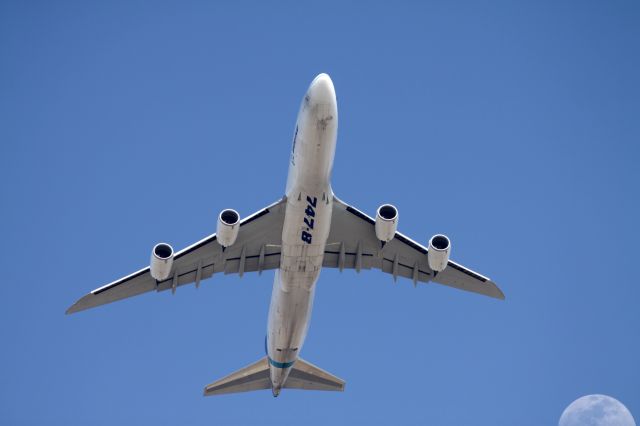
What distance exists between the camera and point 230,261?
3838 cm

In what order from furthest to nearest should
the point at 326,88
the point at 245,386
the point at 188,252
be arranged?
1. the point at 245,386
2. the point at 188,252
3. the point at 326,88

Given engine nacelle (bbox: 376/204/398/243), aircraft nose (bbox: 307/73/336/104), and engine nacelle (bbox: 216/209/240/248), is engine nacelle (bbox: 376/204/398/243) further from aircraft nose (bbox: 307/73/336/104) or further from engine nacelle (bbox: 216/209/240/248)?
aircraft nose (bbox: 307/73/336/104)

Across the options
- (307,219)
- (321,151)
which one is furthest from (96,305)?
(321,151)

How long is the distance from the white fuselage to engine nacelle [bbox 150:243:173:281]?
13.8 feet

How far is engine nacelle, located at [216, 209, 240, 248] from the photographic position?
112 feet

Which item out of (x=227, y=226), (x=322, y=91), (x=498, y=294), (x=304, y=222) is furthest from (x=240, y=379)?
(x=322, y=91)

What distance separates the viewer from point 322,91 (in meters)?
30.5

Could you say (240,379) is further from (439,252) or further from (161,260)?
(439,252)

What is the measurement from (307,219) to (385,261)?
277 inches

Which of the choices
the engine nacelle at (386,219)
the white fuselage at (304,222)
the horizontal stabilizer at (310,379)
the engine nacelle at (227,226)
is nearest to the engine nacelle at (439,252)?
the engine nacelle at (386,219)

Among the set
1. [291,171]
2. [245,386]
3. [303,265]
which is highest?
[291,171]

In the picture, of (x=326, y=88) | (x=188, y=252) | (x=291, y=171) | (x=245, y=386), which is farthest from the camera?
(x=245, y=386)

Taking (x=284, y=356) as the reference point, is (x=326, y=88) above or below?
above

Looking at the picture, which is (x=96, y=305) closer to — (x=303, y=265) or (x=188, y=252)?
(x=188, y=252)
